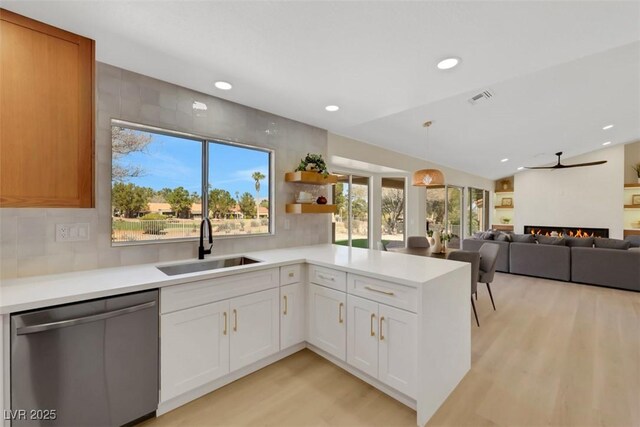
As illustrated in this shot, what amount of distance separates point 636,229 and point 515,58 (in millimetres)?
9441

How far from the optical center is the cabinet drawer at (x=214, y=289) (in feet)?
5.77

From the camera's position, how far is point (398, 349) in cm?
183

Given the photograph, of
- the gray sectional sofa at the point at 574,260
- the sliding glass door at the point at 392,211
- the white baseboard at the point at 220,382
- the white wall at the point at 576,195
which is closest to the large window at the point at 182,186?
the white baseboard at the point at 220,382

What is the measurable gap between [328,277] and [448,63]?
191cm

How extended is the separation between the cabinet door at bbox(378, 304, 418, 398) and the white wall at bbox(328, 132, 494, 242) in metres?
2.53

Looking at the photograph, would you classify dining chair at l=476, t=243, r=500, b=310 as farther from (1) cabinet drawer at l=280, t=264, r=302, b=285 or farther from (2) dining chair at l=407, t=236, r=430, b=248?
(1) cabinet drawer at l=280, t=264, r=302, b=285

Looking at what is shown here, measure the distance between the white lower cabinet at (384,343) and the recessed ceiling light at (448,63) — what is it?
182cm

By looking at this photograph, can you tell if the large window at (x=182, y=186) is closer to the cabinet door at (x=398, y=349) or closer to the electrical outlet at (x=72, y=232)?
the electrical outlet at (x=72, y=232)

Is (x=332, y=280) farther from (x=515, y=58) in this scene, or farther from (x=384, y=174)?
(x=384, y=174)

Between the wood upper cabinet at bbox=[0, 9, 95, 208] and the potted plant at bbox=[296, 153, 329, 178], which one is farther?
the potted plant at bbox=[296, 153, 329, 178]

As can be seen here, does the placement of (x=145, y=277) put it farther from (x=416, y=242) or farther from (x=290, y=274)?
(x=416, y=242)

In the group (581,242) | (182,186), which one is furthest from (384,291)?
(581,242)

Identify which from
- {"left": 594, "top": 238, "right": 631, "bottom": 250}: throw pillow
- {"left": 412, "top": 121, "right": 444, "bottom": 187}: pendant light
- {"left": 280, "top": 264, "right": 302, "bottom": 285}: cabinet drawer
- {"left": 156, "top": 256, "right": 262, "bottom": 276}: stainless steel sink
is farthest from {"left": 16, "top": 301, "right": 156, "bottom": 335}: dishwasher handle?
{"left": 594, "top": 238, "right": 631, "bottom": 250}: throw pillow

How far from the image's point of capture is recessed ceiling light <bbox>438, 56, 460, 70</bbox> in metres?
1.97
